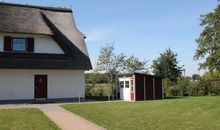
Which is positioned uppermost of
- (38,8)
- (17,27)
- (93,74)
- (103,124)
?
(38,8)

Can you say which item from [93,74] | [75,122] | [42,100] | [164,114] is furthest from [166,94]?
[75,122]

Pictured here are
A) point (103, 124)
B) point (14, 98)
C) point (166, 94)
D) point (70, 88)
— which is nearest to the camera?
point (103, 124)

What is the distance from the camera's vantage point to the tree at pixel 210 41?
38.9m

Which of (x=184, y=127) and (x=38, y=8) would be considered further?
(x=38, y=8)

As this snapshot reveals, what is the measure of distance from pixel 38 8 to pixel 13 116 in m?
18.3

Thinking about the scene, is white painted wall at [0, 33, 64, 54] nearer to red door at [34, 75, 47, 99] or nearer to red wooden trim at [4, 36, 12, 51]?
red wooden trim at [4, 36, 12, 51]

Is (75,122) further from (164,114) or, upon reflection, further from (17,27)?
(17,27)

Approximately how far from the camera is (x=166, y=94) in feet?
128

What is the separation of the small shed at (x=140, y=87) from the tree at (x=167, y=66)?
15976mm

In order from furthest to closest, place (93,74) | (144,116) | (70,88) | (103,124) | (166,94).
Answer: (93,74), (166,94), (70,88), (144,116), (103,124)

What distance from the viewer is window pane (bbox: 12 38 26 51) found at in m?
29.7

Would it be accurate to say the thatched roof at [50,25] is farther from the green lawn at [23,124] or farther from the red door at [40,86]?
the green lawn at [23,124]

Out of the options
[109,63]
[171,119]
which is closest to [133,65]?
[109,63]

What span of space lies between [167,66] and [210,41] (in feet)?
30.1
